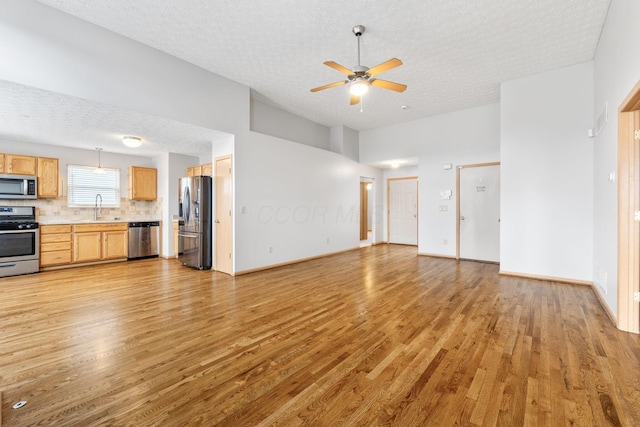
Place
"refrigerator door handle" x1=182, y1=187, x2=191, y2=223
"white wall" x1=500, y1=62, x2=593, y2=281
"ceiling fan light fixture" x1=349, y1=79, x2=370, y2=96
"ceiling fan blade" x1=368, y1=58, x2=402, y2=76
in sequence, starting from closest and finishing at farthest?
"ceiling fan blade" x1=368, y1=58, x2=402, y2=76 < "ceiling fan light fixture" x1=349, y1=79, x2=370, y2=96 < "white wall" x1=500, y1=62, x2=593, y2=281 < "refrigerator door handle" x1=182, y1=187, x2=191, y2=223

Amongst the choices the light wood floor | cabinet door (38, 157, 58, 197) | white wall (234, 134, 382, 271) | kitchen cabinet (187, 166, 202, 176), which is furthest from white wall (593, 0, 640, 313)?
cabinet door (38, 157, 58, 197)

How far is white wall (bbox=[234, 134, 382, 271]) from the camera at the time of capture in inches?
206

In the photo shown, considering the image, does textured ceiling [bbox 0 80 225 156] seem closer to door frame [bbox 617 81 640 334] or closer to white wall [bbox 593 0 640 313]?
white wall [bbox 593 0 640 313]

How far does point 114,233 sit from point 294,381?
6350mm

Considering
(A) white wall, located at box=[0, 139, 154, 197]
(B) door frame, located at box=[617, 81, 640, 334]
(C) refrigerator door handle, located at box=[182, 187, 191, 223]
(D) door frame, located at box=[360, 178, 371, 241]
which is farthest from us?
(D) door frame, located at box=[360, 178, 371, 241]

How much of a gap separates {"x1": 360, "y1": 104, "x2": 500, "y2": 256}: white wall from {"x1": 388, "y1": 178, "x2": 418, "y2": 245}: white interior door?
5.02 feet

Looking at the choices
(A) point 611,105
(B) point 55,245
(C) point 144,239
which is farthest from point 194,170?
(A) point 611,105

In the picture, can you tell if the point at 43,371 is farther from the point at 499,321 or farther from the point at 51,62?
the point at 499,321

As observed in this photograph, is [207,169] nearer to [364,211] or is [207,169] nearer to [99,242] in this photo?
[99,242]

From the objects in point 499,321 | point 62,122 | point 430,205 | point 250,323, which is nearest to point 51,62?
point 62,122

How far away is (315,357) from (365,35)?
378 centimetres

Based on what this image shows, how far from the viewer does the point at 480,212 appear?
6219mm

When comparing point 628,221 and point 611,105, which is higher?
point 611,105

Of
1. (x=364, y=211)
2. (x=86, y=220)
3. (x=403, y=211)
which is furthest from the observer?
(x=364, y=211)
